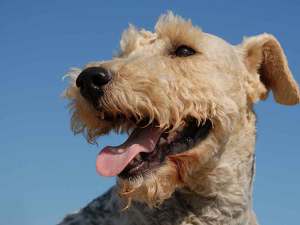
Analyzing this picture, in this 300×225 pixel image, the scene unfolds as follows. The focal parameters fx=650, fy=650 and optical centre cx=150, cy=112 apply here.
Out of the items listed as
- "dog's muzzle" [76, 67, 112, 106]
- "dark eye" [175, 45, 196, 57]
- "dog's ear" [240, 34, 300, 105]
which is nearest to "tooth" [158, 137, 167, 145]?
"dog's muzzle" [76, 67, 112, 106]

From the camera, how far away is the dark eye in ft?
25.3

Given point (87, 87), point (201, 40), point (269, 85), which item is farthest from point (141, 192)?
point (269, 85)

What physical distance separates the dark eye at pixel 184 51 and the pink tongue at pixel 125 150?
1.20 meters

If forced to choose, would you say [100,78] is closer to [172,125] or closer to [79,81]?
[79,81]

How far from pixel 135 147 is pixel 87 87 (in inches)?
31.5

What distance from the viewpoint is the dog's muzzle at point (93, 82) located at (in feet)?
21.7

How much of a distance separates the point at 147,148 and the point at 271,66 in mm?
2639

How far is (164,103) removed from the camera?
6797 mm

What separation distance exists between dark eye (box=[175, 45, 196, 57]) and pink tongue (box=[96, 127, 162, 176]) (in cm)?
120

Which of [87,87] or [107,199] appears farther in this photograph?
[107,199]

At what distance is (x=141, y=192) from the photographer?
649cm

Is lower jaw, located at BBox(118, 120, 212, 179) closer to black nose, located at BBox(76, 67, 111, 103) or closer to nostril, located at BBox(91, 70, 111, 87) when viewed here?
black nose, located at BBox(76, 67, 111, 103)

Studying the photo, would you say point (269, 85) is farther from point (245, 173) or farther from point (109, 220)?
point (109, 220)

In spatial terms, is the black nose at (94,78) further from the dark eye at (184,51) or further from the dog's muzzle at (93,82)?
the dark eye at (184,51)
